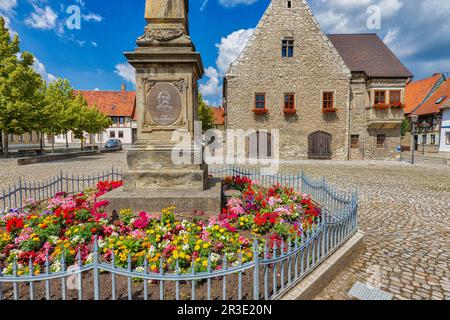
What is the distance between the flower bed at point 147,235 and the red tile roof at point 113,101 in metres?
48.9

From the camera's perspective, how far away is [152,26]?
5496 mm

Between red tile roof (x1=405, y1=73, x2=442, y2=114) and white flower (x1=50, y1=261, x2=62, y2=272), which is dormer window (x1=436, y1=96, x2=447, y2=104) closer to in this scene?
red tile roof (x1=405, y1=73, x2=442, y2=114)

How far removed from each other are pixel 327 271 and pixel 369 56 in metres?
26.0

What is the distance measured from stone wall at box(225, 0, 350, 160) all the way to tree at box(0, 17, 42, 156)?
1580 centimetres

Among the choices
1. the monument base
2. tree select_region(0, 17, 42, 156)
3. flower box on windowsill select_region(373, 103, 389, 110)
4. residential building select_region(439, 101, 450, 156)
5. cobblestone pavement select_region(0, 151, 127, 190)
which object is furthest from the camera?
residential building select_region(439, 101, 450, 156)

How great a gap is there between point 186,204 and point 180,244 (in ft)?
4.06

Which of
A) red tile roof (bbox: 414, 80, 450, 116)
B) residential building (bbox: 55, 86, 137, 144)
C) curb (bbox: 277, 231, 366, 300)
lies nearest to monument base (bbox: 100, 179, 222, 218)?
curb (bbox: 277, 231, 366, 300)

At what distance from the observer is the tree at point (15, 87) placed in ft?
59.3

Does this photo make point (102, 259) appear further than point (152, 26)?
No

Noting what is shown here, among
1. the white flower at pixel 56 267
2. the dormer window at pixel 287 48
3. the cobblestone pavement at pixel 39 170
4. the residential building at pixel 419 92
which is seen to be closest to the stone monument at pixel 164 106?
the white flower at pixel 56 267

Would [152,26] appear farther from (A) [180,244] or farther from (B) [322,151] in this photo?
(B) [322,151]

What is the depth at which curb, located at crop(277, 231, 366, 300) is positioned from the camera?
2.88 m

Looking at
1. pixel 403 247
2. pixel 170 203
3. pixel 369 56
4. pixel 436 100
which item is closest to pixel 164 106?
pixel 170 203
